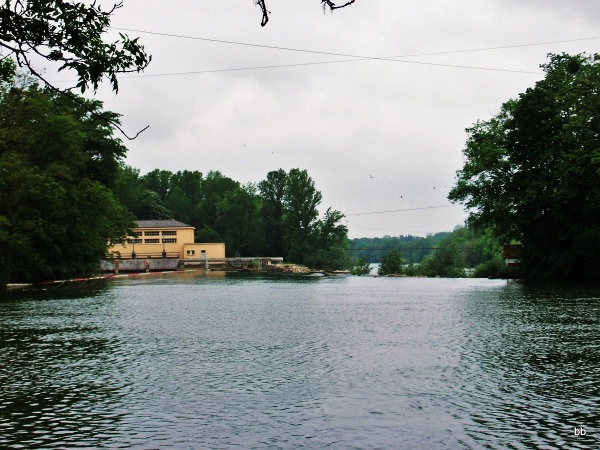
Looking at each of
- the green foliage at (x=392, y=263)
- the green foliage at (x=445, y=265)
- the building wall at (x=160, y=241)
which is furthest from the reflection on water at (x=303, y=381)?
the building wall at (x=160, y=241)

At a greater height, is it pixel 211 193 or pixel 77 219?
pixel 211 193

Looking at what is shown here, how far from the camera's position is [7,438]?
9.59 m

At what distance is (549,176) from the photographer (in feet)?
174

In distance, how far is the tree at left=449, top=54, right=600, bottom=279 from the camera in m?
48.6

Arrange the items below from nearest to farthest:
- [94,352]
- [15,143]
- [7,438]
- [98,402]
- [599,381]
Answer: [7,438] < [98,402] < [599,381] < [94,352] < [15,143]

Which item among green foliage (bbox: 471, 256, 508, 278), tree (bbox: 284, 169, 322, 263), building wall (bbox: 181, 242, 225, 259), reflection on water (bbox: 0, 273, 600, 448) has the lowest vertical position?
reflection on water (bbox: 0, 273, 600, 448)

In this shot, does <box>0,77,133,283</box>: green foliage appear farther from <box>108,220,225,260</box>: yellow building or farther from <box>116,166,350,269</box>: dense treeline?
<box>108,220,225,260</box>: yellow building

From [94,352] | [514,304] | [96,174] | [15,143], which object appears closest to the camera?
[94,352]

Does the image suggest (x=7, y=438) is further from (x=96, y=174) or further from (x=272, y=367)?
(x=96, y=174)

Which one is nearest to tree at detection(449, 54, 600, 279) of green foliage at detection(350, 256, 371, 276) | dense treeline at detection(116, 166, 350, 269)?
green foliage at detection(350, 256, 371, 276)

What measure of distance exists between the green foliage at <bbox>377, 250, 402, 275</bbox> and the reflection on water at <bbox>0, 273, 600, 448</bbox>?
5863 cm

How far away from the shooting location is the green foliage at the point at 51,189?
4597cm

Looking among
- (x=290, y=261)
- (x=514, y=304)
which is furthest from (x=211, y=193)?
(x=514, y=304)

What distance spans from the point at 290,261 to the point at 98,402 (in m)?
116
